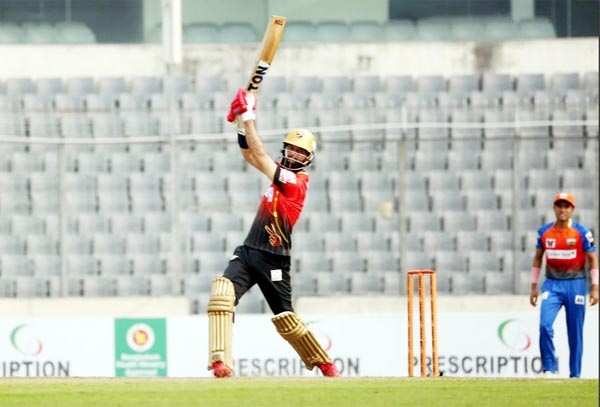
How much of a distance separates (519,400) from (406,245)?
9.77m

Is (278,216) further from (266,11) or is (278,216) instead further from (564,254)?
(266,11)

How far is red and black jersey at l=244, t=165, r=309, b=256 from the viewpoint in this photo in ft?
36.4

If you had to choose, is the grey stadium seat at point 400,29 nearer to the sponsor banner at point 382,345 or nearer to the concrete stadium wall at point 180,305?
the concrete stadium wall at point 180,305

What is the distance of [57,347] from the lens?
55.6 feet

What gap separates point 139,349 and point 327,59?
6.31m

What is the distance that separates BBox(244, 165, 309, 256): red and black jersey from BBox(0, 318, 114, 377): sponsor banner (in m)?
6.10

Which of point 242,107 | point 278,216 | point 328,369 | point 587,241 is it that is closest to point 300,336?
point 328,369

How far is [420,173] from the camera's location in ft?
65.1

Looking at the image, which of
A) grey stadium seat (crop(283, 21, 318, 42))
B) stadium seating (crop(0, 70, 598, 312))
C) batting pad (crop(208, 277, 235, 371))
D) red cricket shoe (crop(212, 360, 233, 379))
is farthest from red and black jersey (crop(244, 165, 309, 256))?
grey stadium seat (crop(283, 21, 318, 42))

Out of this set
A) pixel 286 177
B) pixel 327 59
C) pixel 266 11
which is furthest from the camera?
pixel 327 59

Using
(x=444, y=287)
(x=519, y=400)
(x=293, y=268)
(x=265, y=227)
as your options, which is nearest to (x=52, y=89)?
(x=293, y=268)

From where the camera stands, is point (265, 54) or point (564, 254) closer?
point (265, 54)

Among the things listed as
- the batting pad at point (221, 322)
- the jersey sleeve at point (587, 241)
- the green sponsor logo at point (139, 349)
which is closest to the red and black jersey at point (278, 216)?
the batting pad at point (221, 322)

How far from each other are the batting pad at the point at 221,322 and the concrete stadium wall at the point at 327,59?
10.7 meters
